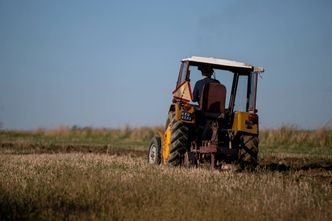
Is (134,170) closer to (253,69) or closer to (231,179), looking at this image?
(231,179)

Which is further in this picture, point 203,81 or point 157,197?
point 203,81

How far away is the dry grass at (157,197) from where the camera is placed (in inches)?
235

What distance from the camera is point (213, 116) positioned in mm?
11000

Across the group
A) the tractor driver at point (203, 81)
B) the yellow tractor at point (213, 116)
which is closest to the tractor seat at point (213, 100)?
the yellow tractor at point (213, 116)

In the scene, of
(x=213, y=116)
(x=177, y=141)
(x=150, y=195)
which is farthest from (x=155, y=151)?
(x=150, y=195)

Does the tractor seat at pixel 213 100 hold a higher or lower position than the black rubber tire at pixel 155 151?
higher

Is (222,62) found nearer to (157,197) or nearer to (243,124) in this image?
(243,124)

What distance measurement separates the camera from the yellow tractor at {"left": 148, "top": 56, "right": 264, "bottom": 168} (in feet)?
34.9

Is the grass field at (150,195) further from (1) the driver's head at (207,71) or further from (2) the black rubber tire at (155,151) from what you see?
(1) the driver's head at (207,71)

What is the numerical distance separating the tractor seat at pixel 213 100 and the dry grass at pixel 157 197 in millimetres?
2271

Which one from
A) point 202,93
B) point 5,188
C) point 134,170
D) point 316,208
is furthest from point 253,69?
point 5,188

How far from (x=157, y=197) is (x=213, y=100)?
4499mm

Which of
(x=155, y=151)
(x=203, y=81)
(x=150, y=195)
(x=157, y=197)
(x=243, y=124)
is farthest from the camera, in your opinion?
(x=155, y=151)

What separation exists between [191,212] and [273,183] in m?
2.34
